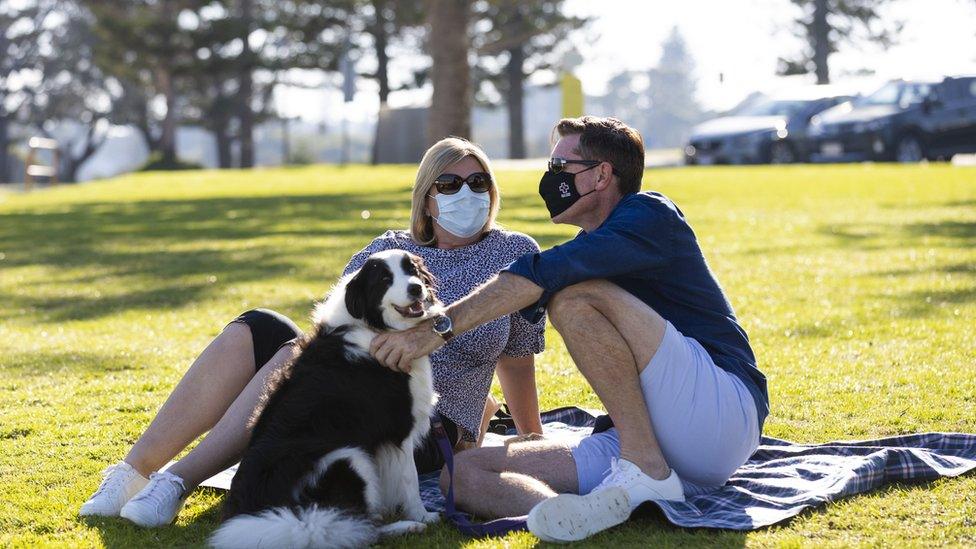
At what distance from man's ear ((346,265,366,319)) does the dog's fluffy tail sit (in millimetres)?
784

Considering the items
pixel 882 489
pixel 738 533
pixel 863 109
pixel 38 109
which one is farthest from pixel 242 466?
pixel 38 109

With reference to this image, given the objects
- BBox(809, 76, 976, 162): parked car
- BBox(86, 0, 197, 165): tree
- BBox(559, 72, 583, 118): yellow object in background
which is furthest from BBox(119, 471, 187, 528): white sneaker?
BBox(86, 0, 197, 165): tree

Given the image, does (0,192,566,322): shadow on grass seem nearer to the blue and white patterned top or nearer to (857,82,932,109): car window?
the blue and white patterned top

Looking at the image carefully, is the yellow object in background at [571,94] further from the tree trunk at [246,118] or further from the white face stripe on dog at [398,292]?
the tree trunk at [246,118]

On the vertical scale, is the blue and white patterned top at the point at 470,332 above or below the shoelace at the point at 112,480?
above

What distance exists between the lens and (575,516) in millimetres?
4020

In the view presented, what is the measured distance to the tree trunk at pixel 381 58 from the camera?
3800 cm

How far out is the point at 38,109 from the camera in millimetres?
64125

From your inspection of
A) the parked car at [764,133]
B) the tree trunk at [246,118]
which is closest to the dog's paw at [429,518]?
the parked car at [764,133]

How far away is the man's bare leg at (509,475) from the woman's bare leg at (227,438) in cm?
82

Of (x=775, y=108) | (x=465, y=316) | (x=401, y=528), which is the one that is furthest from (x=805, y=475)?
(x=775, y=108)

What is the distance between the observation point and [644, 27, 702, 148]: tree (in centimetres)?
14038

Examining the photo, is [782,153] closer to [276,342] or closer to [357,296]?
[276,342]

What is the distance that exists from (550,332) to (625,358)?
14.5ft
